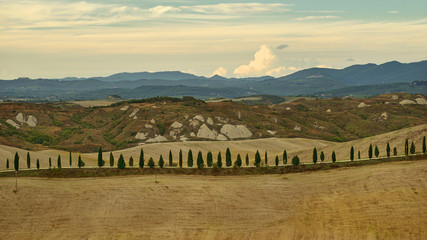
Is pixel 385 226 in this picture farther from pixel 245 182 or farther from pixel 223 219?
pixel 245 182

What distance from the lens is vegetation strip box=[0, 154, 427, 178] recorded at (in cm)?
11238

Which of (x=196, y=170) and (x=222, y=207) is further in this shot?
(x=196, y=170)

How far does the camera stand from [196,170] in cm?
11688

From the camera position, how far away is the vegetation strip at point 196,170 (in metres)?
112

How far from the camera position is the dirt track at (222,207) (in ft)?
267

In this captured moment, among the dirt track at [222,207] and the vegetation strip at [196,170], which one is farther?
the vegetation strip at [196,170]

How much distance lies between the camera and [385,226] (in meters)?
81.7

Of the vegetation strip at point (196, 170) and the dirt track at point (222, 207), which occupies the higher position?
the vegetation strip at point (196, 170)

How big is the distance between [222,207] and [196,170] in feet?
84.1

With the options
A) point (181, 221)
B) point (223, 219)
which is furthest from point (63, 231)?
point (223, 219)

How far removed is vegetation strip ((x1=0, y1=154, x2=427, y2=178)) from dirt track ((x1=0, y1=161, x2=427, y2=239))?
4419 mm

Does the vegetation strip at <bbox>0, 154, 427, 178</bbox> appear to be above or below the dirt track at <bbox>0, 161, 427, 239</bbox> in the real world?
above

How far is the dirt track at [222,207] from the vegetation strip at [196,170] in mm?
4419

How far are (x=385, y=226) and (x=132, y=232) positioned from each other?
127 feet
